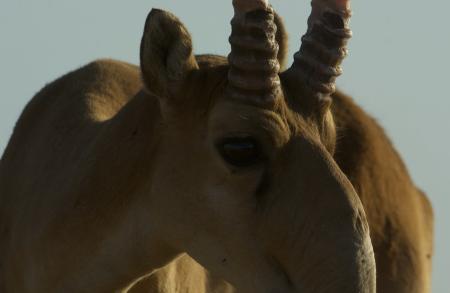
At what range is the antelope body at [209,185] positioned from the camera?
10.5 m

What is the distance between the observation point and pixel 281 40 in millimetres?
12406

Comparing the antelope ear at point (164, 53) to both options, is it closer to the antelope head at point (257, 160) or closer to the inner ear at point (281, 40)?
the antelope head at point (257, 160)

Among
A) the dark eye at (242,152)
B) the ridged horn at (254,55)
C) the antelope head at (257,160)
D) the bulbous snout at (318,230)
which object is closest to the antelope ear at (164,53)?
the antelope head at (257,160)

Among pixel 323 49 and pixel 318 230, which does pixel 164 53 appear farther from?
pixel 318 230

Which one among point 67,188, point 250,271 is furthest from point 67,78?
point 250,271

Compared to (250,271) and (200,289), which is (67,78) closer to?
(200,289)

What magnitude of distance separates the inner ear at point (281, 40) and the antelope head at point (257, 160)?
2.21ft

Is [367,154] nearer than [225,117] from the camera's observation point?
No

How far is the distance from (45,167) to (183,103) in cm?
225

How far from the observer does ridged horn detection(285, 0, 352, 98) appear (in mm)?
11344

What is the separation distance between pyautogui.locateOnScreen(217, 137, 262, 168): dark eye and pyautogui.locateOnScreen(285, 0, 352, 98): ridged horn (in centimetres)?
70

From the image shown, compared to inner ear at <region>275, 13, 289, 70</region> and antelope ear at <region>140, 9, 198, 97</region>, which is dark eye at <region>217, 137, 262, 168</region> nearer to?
antelope ear at <region>140, 9, 198, 97</region>

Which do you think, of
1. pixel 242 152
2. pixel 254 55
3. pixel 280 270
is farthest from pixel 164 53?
pixel 280 270

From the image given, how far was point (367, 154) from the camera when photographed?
50.6 ft
